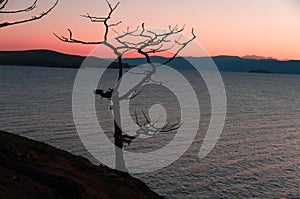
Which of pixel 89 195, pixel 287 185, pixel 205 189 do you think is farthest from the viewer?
pixel 287 185

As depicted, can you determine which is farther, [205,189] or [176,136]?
[176,136]

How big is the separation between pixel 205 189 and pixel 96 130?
1077 inches

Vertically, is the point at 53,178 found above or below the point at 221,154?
above

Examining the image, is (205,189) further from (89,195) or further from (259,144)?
(259,144)

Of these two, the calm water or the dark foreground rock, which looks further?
the calm water

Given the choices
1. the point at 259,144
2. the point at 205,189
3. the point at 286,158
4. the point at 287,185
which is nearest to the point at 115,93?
the point at 205,189

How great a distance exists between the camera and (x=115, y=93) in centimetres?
1959

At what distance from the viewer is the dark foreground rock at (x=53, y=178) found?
16156 mm

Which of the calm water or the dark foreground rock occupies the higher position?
the dark foreground rock

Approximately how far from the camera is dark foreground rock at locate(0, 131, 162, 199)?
1616 cm

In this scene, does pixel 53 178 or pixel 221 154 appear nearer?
pixel 53 178

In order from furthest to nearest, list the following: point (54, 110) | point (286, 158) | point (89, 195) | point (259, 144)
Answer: point (54, 110) → point (259, 144) → point (286, 158) → point (89, 195)

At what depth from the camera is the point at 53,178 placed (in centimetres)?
1631

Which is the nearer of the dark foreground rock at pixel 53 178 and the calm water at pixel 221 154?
the dark foreground rock at pixel 53 178
